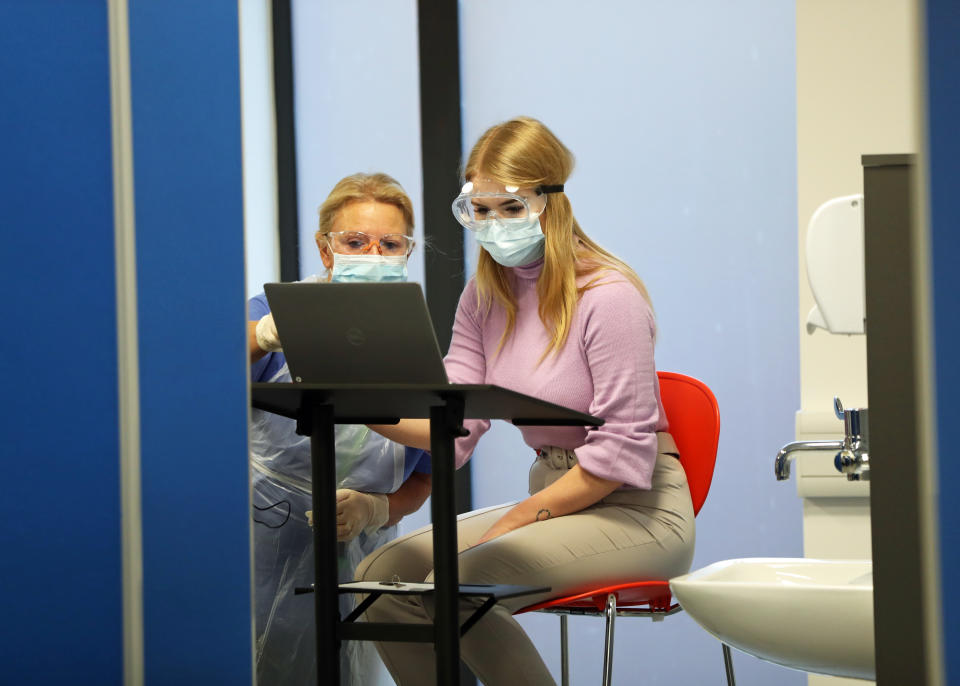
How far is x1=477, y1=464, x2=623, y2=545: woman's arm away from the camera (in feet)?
6.09

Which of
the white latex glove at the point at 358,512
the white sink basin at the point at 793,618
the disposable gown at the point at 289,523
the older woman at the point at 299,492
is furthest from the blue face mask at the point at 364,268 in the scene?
the white sink basin at the point at 793,618

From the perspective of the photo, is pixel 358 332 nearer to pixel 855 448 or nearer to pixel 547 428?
pixel 547 428

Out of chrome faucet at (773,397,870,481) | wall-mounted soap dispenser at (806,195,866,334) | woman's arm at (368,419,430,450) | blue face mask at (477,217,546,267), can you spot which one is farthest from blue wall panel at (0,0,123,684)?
wall-mounted soap dispenser at (806,195,866,334)

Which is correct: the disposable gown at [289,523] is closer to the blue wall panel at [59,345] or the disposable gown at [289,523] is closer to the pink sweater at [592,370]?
the pink sweater at [592,370]

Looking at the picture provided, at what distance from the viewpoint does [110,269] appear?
50.6 inches

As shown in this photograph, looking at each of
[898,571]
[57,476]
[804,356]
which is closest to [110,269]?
[57,476]

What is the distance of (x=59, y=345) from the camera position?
1.27 m

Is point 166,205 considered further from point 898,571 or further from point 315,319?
point 898,571

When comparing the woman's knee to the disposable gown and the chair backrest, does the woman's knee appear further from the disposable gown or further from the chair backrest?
the chair backrest

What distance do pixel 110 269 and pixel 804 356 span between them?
1.88 meters

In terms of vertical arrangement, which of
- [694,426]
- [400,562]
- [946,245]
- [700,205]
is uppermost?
[700,205]

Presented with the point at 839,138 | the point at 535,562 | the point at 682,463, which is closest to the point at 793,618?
the point at 535,562

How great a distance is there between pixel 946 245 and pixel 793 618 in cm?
72

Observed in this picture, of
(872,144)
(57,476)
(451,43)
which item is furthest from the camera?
(451,43)
